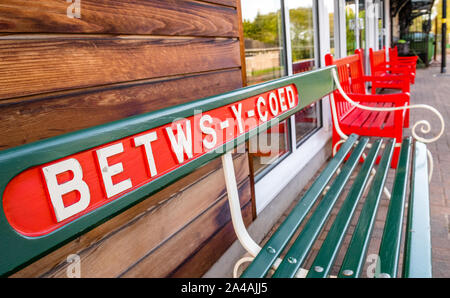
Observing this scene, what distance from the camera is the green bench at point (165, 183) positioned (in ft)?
1.95

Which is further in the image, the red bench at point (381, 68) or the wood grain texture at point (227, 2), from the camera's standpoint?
the red bench at point (381, 68)

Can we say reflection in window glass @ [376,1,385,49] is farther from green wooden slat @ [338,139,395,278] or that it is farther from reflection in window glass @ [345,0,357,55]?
green wooden slat @ [338,139,395,278]

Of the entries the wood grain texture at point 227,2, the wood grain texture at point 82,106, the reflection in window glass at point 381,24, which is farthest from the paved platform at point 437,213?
the reflection in window glass at point 381,24

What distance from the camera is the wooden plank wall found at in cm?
82

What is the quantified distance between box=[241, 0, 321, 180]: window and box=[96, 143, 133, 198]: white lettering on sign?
1.57 m

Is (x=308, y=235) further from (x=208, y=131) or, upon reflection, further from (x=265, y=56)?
(x=265, y=56)

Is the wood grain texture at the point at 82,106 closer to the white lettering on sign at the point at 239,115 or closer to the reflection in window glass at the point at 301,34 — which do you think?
the white lettering on sign at the point at 239,115

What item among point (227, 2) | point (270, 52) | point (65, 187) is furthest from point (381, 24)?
point (65, 187)

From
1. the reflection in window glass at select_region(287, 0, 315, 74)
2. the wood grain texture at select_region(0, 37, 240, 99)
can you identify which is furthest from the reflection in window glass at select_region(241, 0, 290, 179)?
the wood grain texture at select_region(0, 37, 240, 99)

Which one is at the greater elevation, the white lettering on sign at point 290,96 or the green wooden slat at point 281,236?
the white lettering on sign at point 290,96

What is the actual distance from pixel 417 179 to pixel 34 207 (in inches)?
56.0

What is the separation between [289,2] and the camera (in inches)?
109
